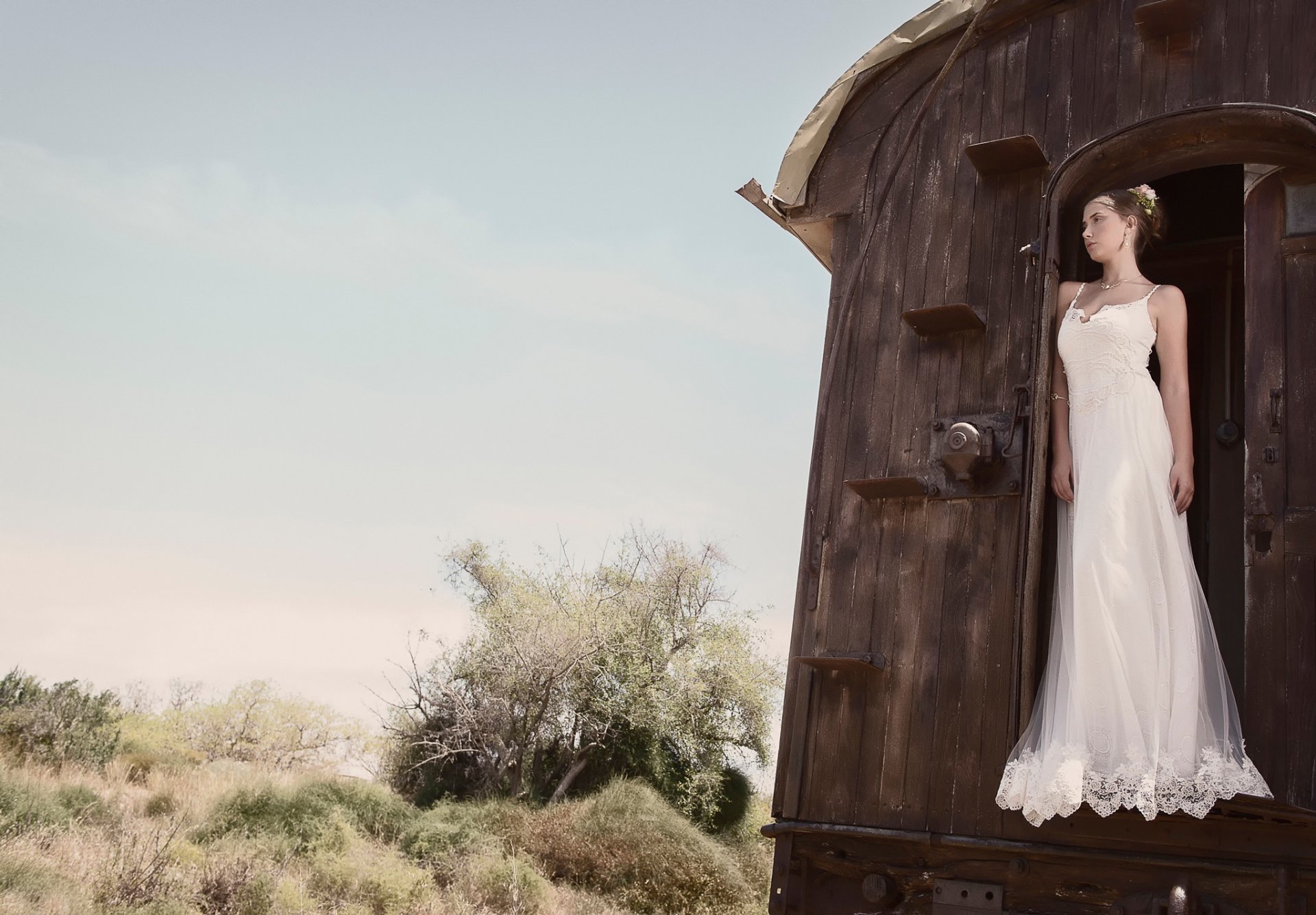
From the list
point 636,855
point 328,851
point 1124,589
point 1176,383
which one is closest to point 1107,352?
point 1176,383

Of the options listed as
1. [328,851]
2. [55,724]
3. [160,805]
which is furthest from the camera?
[55,724]

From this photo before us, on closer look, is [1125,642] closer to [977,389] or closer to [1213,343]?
[977,389]

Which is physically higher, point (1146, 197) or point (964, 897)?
point (1146, 197)

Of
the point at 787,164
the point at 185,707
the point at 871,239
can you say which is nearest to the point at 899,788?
the point at 871,239

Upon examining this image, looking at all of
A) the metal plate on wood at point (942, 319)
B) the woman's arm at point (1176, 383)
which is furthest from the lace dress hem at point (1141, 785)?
the metal plate on wood at point (942, 319)

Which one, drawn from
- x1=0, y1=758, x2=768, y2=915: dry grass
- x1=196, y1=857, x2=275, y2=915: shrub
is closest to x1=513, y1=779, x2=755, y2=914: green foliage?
x1=0, y1=758, x2=768, y2=915: dry grass

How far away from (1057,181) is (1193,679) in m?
2.32

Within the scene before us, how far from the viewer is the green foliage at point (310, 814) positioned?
1190cm

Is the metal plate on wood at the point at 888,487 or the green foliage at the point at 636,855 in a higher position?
the metal plate on wood at the point at 888,487

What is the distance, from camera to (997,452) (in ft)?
15.6

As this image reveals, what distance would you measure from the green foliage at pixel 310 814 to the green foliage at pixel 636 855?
180 cm

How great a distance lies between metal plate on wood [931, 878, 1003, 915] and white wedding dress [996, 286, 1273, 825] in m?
0.38

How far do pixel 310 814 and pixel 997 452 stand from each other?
1040 centimetres

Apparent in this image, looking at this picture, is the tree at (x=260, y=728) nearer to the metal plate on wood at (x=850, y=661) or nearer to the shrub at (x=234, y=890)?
the shrub at (x=234, y=890)
